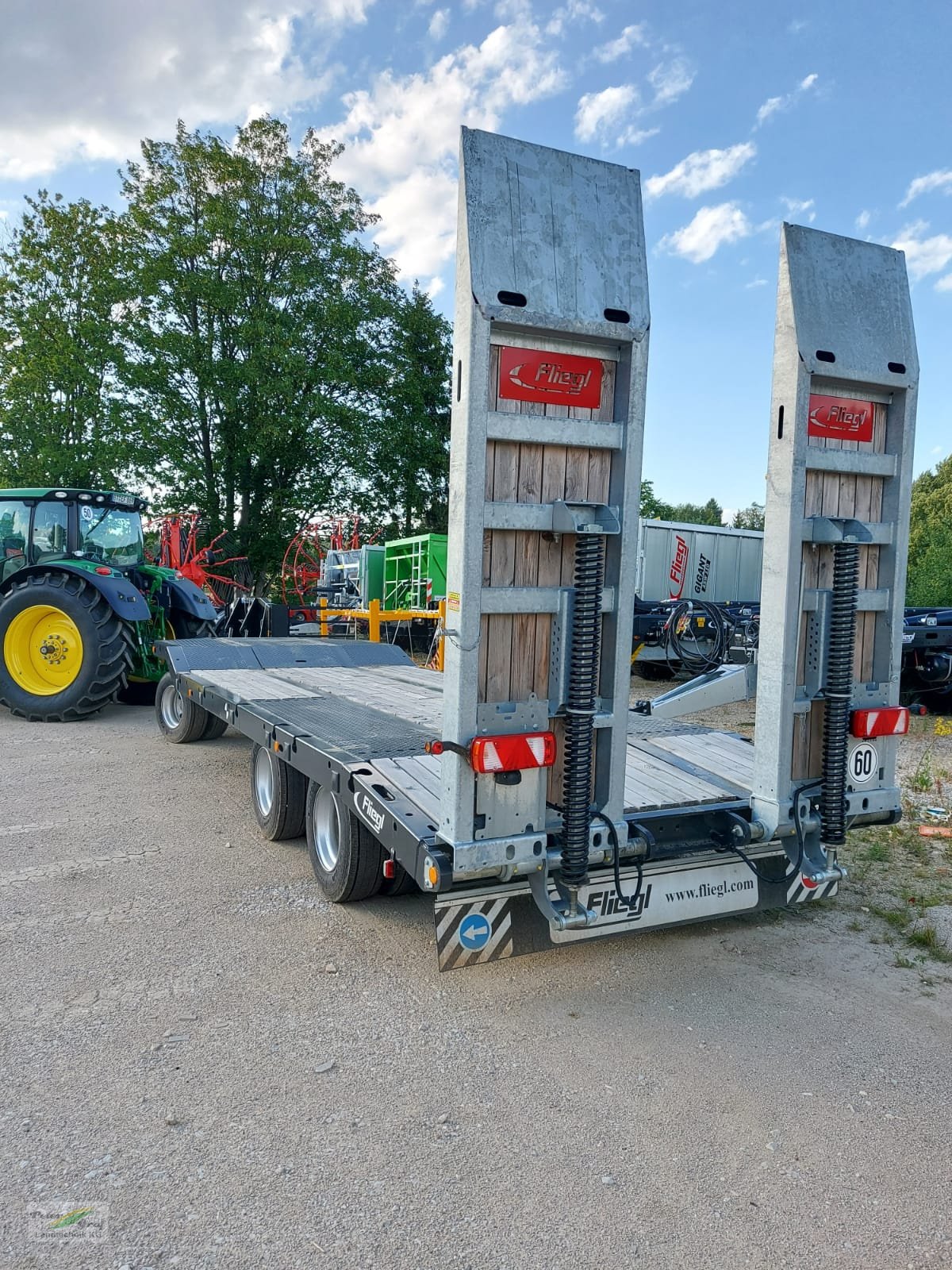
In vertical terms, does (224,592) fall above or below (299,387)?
below

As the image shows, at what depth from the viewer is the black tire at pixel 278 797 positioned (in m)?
5.17

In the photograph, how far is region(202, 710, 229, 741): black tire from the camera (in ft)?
27.0

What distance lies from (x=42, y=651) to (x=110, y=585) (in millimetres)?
1147

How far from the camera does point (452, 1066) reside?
3.05 m

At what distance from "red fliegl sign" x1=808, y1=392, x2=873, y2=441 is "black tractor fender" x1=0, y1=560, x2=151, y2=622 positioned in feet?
25.2

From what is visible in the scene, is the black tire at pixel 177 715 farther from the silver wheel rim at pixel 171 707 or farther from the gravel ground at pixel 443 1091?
the gravel ground at pixel 443 1091

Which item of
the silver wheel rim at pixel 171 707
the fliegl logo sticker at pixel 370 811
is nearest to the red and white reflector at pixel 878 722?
the fliegl logo sticker at pixel 370 811

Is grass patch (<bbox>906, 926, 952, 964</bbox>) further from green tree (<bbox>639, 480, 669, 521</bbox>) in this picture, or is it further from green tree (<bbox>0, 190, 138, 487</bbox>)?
green tree (<bbox>639, 480, 669, 521</bbox>)

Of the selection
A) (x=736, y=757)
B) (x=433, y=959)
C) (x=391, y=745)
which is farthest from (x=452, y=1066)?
(x=736, y=757)

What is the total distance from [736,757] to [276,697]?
3073 mm

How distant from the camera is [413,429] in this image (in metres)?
21.6

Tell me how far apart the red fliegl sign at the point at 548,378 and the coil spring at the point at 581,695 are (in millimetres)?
508

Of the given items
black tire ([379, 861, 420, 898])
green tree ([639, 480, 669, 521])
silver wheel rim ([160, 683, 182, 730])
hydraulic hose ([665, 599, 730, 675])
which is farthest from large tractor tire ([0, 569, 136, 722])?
green tree ([639, 480, 669, 521])

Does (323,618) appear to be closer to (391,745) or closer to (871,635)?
(391,745)
